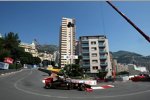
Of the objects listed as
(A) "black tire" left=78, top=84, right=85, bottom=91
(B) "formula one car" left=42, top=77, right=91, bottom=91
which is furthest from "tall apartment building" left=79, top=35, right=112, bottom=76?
(A) "black tire" left=78, top=84, right=85, bottom=91

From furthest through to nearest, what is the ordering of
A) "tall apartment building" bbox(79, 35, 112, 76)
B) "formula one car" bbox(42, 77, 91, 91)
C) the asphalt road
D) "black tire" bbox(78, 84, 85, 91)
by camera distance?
"tall apartment building" bbox(79, 35, 112, 76) → "formula one car" bbox(42, 77, 91, 91) → "black tire" bbox(78, 84, 85, 91) → the asphalt road

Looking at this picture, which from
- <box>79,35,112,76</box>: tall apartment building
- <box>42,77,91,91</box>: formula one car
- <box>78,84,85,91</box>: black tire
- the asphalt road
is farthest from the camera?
<box>79,35,112,76</box>: tall apartment building

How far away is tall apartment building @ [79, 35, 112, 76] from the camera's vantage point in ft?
338

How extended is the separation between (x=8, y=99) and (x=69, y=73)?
982 inches

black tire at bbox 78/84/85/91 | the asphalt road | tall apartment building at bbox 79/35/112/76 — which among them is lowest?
the asphalt road

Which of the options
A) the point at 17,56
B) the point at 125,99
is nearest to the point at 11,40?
the point at 17,56

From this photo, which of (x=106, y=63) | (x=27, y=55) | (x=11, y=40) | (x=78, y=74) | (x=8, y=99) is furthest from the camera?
(x=27, y=55)

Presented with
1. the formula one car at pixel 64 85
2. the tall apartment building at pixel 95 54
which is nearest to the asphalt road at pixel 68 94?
the formula one car at pixel 64 85

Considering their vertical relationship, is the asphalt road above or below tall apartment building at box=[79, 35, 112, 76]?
below

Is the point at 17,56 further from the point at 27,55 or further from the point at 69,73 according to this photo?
the point at 69,73

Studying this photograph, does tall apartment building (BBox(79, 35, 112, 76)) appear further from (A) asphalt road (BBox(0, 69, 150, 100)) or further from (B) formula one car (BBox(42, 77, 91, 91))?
(A) asphalt road (BBox(0, 69, 150, 100))

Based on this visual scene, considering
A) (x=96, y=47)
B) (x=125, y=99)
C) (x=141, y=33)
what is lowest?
(x=125, y=99)

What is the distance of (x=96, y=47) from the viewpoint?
346 feet

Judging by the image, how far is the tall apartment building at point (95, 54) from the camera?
103 meters
